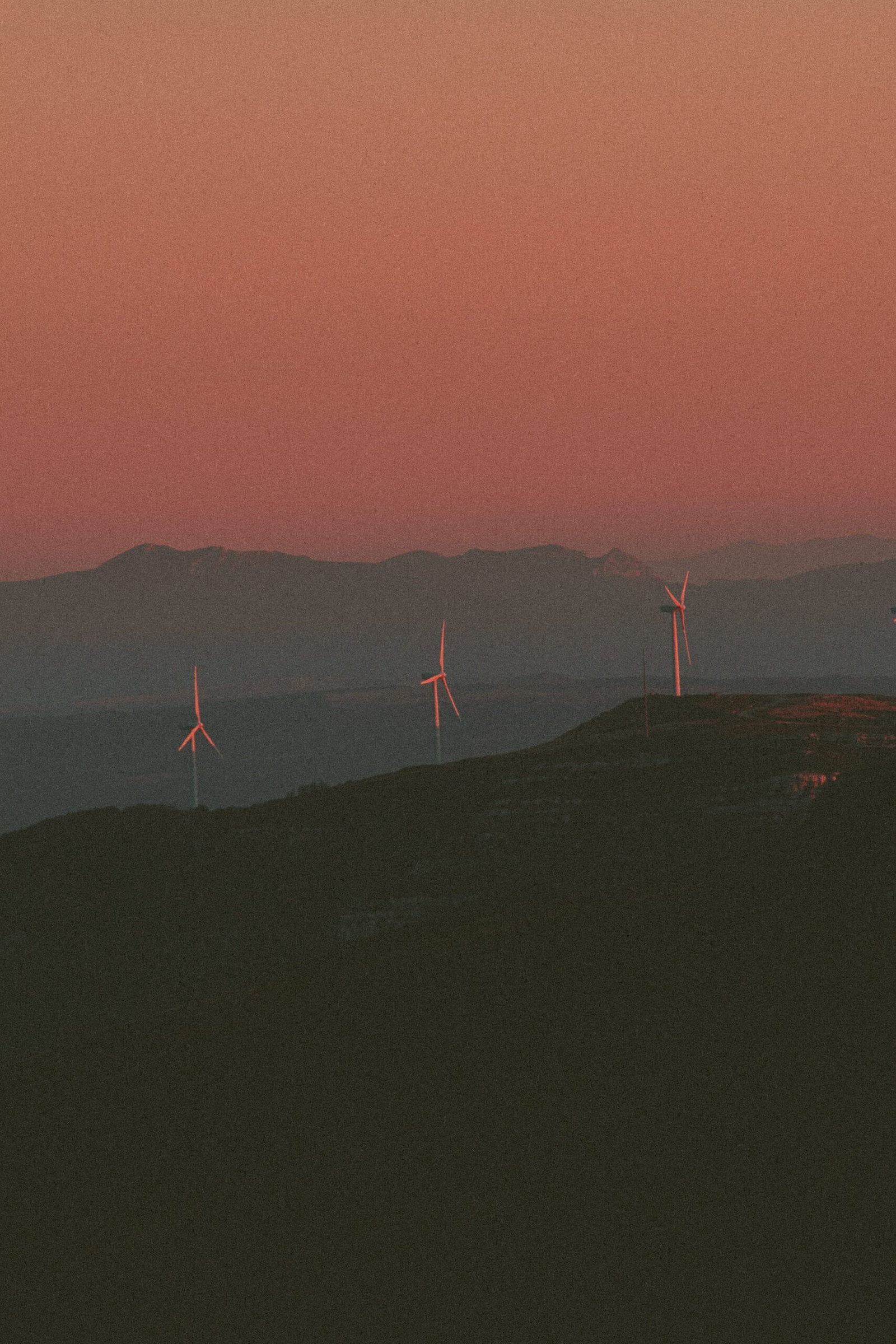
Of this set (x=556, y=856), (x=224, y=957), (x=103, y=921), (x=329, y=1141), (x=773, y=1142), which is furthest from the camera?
(x=103, y=921)

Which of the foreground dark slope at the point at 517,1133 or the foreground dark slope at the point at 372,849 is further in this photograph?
the foreground dark slope at the point at 372,849

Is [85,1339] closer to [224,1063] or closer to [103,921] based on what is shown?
[224,1063]

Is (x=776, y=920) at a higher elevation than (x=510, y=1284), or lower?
higher

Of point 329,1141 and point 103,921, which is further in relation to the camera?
point 103,921

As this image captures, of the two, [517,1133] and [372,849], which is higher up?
[372,849]

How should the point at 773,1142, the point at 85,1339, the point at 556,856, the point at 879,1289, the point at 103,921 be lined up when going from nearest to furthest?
the point at 879,1289, the point at 85,1339, the point at 773,1142, the point at 556,856, the point at 103,921

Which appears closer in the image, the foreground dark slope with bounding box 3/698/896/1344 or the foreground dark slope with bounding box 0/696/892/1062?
the foreground dark slope with bounding box 3/698/896/1344

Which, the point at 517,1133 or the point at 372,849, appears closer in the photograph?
the point at 517,1133

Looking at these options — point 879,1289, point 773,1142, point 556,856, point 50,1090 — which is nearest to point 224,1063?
point 50,1090
